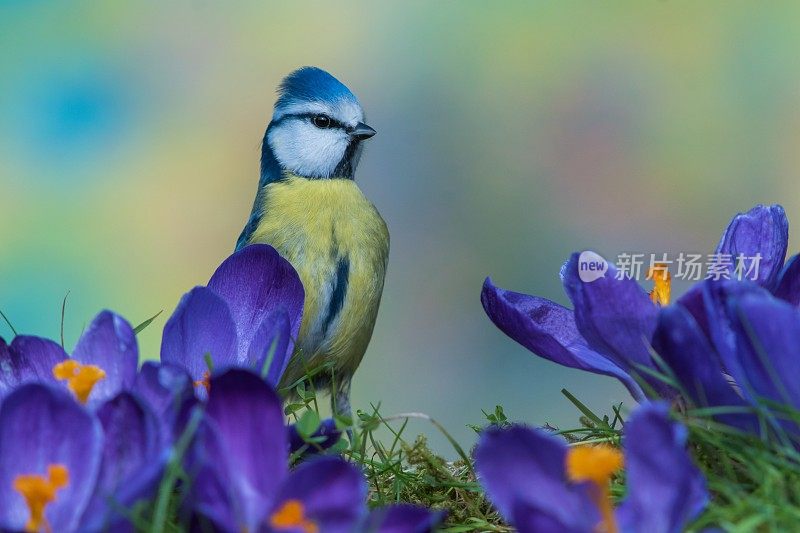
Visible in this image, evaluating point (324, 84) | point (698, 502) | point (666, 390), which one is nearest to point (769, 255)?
point (666, 390)

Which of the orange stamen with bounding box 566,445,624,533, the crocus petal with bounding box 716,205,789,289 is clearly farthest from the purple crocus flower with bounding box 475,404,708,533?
the crocus petal with bounding box 716,205,789,289

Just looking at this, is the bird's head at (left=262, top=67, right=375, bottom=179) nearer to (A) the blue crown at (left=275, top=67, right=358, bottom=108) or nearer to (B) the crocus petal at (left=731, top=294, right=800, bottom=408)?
(A) the blue crown at (left=275, top=67, right=358, bottom=108)

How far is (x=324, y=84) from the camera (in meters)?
1.60

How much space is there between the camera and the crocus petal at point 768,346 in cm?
38

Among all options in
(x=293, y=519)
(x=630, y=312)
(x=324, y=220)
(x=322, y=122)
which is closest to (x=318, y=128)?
(x=322, y=122)

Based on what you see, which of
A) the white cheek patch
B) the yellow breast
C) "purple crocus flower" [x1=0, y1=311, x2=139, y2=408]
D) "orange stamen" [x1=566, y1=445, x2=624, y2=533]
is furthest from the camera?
the white cheek patch

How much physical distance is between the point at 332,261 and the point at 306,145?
1.16 ft

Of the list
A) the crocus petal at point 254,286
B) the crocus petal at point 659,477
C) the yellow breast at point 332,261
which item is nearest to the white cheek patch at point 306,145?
the yellow breast at point 332,261

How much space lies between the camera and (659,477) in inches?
13.7

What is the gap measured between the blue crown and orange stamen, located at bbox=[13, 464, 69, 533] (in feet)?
4.20

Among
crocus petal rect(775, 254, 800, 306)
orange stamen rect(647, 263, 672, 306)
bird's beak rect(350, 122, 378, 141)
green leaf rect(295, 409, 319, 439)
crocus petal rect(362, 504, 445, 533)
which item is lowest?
bird's beak rect(350, 122, 378, 141)

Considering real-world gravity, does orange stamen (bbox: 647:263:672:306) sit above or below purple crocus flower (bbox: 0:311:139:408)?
above

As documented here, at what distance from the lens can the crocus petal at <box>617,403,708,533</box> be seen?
0.34 meters

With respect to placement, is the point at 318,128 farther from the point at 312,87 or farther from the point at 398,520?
the point at 398,520
